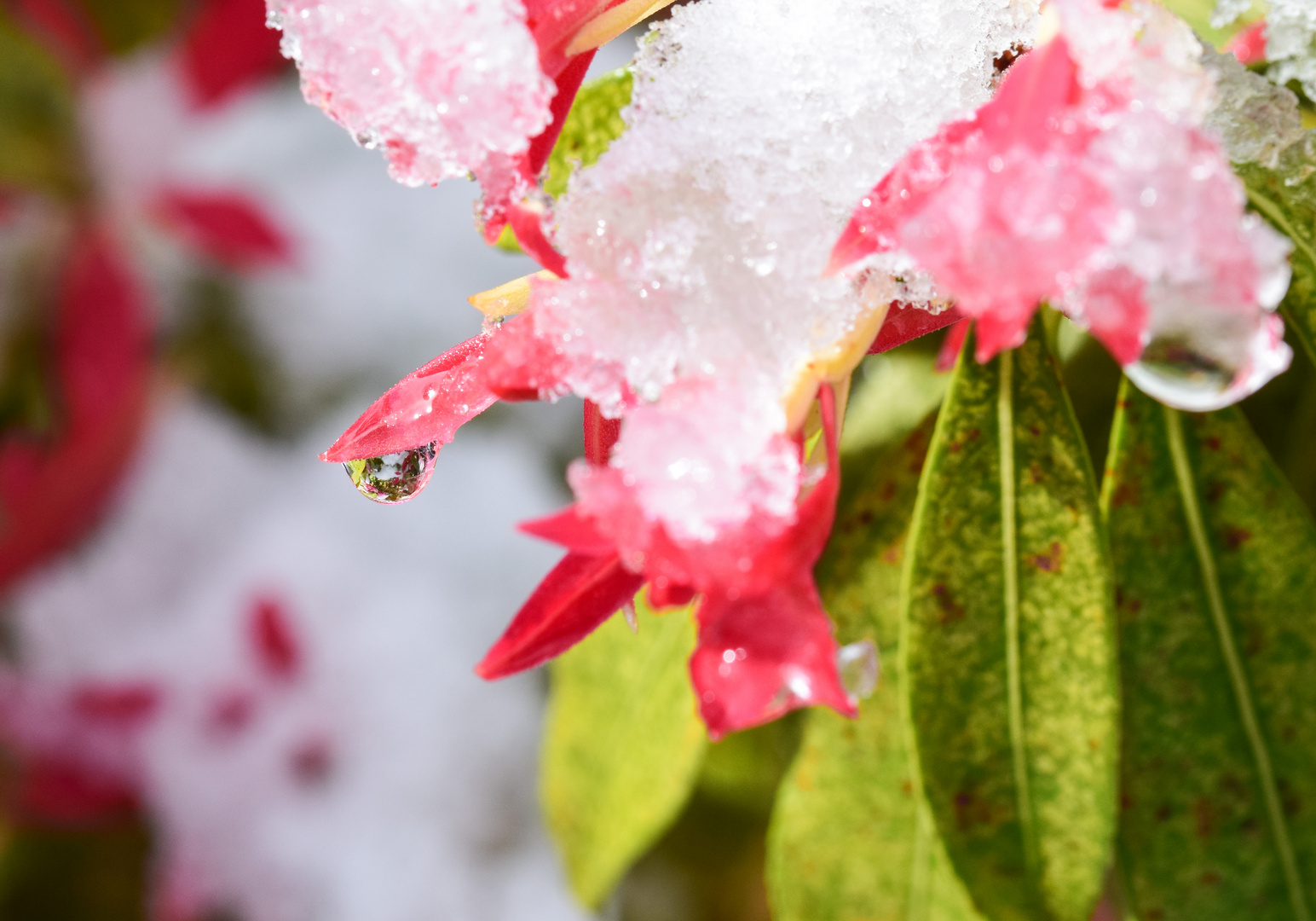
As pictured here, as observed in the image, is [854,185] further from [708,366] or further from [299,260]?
[299,260]

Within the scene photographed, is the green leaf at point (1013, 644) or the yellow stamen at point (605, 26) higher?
the yellow stamen at point (605, 26)

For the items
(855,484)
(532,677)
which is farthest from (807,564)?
(532,677)

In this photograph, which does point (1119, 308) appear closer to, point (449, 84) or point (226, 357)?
point (449, 84)

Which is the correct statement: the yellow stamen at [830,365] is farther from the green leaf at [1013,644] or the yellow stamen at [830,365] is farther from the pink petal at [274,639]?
the pink petal at [274,639]

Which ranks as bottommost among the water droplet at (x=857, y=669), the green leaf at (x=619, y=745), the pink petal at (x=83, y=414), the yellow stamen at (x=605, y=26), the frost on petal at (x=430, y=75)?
the green leaf at (x=619, y=745)

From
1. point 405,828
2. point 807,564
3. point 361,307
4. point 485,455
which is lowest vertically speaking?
point 405,828

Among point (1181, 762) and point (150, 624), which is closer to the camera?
point (1181, 762)

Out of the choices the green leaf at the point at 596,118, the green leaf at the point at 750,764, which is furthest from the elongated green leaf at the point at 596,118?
the green leaf at the point at 750,764
